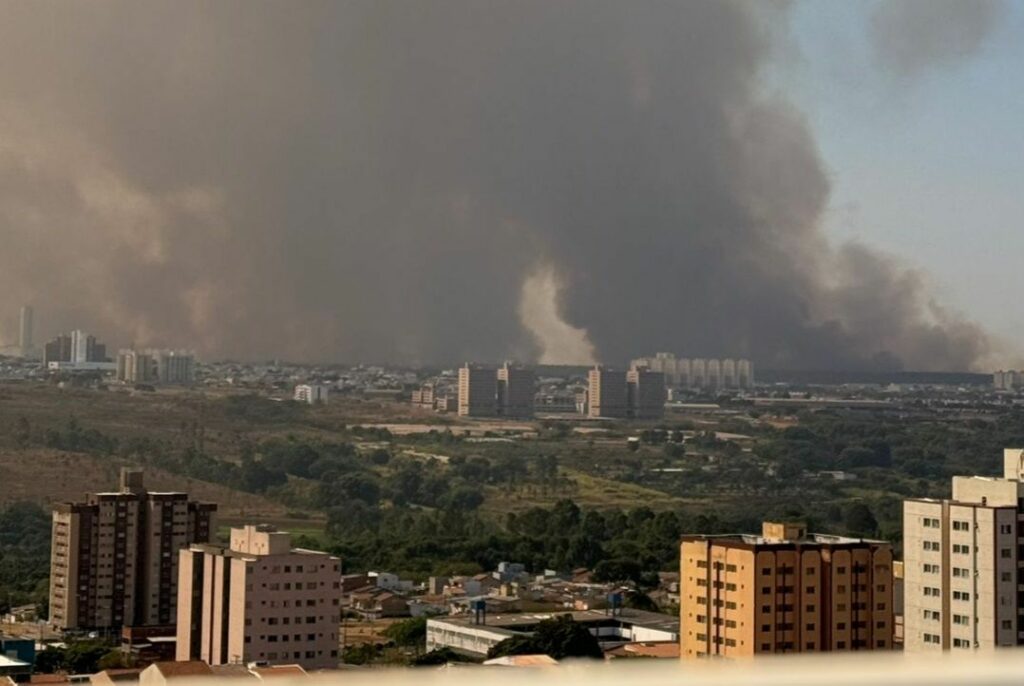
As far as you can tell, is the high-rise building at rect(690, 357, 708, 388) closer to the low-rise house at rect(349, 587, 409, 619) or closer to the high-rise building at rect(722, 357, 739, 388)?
the high-rise building at rect(722, 357, 739, 388)

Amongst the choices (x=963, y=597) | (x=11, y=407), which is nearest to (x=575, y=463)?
(x=11, y=407)

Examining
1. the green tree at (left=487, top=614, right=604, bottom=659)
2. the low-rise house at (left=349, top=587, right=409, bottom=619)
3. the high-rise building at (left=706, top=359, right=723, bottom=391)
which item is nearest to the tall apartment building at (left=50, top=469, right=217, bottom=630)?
the low-rise house at (left=349, top=587, right=409, bottom=619)

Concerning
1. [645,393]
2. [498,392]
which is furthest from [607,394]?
[498,392]

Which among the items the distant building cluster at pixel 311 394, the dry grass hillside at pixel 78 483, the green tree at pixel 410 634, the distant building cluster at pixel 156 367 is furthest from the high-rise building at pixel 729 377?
the green tree at pixel 410 634

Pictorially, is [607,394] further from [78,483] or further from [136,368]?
[78,483]

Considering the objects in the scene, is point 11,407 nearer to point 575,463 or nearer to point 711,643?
point 575,463
